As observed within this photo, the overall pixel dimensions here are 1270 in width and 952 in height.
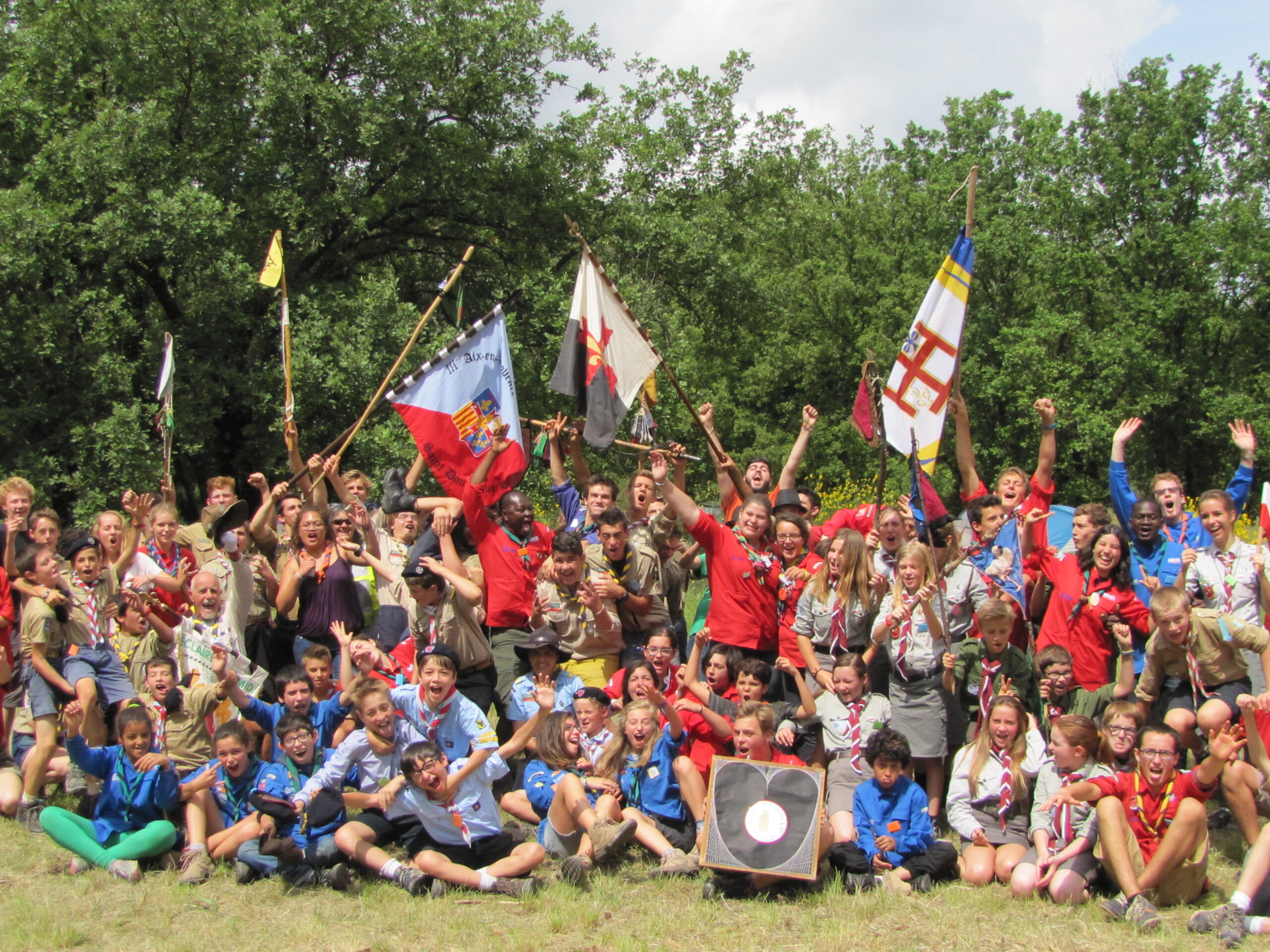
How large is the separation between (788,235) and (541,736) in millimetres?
29805

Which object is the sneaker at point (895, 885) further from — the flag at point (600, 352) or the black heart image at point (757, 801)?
the flag at point (600, 352)

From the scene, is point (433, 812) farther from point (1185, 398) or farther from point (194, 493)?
point (1185, 398)

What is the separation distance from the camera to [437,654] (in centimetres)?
603

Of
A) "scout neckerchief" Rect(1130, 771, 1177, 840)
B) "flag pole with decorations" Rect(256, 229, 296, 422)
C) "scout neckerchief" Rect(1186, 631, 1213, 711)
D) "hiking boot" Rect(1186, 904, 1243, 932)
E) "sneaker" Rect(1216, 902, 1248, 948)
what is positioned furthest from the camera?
"flag pole with decorations" Rect(256, 229, 296, 422)

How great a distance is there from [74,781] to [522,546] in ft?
9.88

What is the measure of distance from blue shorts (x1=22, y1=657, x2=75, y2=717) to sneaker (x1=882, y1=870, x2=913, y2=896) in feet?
15.9

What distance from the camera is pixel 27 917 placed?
17.3 feet

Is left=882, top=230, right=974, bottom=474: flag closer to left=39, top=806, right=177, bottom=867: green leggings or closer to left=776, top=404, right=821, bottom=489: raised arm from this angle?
left=776, top=404, right=821, bottom=489: raised arm

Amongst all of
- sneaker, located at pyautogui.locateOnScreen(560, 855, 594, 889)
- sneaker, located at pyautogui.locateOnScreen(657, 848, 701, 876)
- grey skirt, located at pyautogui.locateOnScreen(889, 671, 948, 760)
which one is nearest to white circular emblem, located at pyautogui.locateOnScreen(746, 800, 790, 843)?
sneaker, located at pyautogui.locateOnScreen(657, 848, 701, 876)

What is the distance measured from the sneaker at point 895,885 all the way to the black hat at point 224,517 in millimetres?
4900

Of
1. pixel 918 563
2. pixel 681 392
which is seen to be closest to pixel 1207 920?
pixel 918 563

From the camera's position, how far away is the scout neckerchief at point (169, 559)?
7.70 meters

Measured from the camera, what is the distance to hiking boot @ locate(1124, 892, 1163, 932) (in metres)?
4.95

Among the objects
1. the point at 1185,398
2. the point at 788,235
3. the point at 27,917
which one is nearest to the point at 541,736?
the point at 27,917
